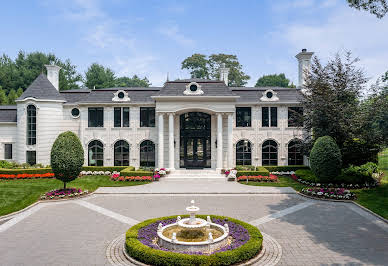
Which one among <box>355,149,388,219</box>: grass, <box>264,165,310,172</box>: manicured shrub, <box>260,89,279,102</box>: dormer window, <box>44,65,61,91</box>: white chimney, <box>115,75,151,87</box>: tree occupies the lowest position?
<box>355,149,388,219</box>: grass

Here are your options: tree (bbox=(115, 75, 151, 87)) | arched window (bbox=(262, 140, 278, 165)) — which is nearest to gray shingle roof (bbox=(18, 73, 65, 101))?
arched window (bbox=(262, 140, 278, 165))

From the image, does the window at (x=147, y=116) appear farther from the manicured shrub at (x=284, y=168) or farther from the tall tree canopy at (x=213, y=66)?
the tall tree canopy at (x=213, y=66)

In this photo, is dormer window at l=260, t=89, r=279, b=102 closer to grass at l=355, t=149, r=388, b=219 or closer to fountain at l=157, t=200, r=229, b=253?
grass at l=355, t=149, r=388, b=219

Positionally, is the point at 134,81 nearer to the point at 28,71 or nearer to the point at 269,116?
the point at 28,71

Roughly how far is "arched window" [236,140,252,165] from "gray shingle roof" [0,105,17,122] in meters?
25.3

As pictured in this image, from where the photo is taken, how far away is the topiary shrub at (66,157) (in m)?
17.4

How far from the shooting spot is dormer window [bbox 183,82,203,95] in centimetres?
2579

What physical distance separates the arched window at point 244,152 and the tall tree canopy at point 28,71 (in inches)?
1637

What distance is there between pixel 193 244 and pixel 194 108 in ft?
59.6

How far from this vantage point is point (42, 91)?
2738 centimetres

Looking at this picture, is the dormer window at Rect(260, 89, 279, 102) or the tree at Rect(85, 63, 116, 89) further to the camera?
the tree at Rect(85, 63, 116, 89)

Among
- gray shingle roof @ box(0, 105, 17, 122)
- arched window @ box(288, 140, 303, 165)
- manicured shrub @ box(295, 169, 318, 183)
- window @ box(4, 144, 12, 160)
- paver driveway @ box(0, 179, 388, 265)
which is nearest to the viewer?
paver driveway @ box(0, 179, 388, 265)

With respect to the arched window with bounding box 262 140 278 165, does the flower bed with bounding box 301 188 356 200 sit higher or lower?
lower

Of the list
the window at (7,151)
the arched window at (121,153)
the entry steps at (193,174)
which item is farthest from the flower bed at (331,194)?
the window at (7,151)
